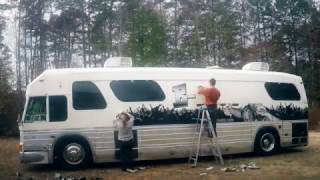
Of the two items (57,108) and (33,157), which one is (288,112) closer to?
(57,108)

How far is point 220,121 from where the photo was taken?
13.6 meters

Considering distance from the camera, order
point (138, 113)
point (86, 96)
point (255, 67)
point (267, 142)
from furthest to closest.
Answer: point (255, 67)
point (267, 142)
point (138, 113)
point (86, 96)

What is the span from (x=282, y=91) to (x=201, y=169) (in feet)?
14.6

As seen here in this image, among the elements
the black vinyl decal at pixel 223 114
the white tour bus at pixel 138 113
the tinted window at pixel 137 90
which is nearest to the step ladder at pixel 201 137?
the white tour bus at pixel 138 113

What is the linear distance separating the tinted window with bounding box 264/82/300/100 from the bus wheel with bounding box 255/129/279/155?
3.66 ft

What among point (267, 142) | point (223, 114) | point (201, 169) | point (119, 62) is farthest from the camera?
point (267, 142)

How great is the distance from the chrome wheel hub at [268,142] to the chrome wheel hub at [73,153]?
555 cm

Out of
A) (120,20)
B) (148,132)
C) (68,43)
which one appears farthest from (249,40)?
(148,132)

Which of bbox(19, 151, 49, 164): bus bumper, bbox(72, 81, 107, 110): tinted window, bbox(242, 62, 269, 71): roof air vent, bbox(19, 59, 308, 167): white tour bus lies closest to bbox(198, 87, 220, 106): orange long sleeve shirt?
bbox(19, 59, 308, 167): white tour bus

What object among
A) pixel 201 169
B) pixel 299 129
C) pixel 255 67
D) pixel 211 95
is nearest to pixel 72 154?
pixel 201 169

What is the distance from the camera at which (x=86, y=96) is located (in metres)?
→ 12.6

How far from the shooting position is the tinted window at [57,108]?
12422 mm

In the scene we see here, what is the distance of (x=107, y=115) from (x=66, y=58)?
101ft

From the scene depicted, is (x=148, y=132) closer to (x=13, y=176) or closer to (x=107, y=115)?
(x=107, y=115)
